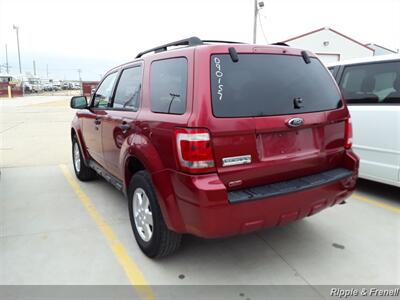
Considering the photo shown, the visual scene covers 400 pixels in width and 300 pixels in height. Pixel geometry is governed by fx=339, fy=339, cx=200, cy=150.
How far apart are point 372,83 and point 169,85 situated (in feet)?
10.6

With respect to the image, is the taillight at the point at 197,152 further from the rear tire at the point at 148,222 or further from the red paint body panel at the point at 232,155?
the rear tire at the point at 148,222

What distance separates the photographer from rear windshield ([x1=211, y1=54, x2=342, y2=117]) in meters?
2.56

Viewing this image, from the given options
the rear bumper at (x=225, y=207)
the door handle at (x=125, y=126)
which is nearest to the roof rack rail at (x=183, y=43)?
the door handle at (x=125, y=126)

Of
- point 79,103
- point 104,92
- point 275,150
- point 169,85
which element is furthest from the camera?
point 79,103

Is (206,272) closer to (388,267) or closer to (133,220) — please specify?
(133,220)

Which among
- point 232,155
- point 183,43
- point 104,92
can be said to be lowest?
point 232,155

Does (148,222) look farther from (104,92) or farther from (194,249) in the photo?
(104,92)

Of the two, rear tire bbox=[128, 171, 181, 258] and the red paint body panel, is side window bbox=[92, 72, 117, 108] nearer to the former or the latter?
the red paint body panel

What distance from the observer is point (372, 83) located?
468 centimetres

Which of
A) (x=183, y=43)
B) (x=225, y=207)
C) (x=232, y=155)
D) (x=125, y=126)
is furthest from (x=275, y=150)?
(x=125, y=126)

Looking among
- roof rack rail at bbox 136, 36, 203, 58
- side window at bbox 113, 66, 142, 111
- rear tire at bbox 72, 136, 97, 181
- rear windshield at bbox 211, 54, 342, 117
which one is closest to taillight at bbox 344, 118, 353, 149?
rear windshield at bbox 211, 54, 342, 117

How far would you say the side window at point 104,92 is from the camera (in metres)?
4.33

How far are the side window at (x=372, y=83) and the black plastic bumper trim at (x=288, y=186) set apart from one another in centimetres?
191

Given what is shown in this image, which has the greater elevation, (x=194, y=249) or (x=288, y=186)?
(x=288, y=186)
